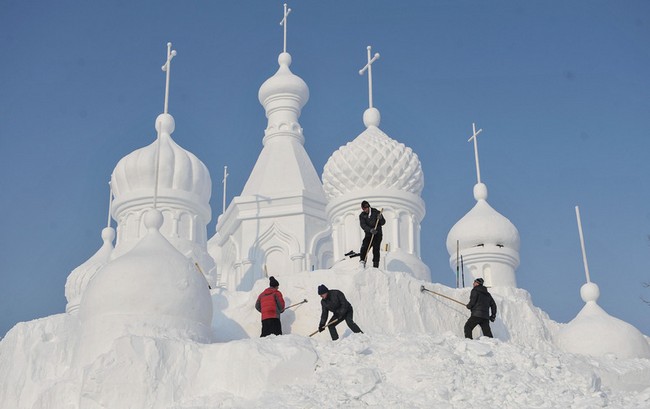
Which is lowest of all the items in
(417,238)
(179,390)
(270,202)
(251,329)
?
(179,390)

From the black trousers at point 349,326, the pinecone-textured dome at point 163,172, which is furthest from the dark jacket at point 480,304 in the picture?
the pinecone-textured dome at point 163,172

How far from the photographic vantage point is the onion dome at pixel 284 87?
23.9 m

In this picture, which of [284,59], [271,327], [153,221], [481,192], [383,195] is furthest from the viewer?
[284,59]

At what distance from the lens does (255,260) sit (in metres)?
21.2

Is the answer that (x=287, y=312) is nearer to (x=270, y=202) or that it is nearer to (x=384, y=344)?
(x=384, y=344)

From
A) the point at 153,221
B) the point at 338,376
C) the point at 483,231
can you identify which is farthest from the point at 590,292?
the point at 153,221

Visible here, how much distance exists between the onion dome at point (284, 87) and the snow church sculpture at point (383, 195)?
5.26 metres

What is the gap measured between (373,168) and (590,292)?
4.98 m

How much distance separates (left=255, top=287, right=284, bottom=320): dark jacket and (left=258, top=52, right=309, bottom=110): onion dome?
37.7ft

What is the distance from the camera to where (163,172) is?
21016 millimetres

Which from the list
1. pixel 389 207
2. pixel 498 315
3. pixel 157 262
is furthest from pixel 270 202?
pixel 157 262

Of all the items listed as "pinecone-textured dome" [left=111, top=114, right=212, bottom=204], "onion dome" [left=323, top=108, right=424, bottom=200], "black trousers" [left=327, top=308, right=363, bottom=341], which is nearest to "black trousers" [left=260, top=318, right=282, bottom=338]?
"black trousers" [left=327, top=308, right=363, bottom=341]

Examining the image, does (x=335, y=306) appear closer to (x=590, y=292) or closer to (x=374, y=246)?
(x=374, y=246)

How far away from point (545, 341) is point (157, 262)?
764 centimetres
